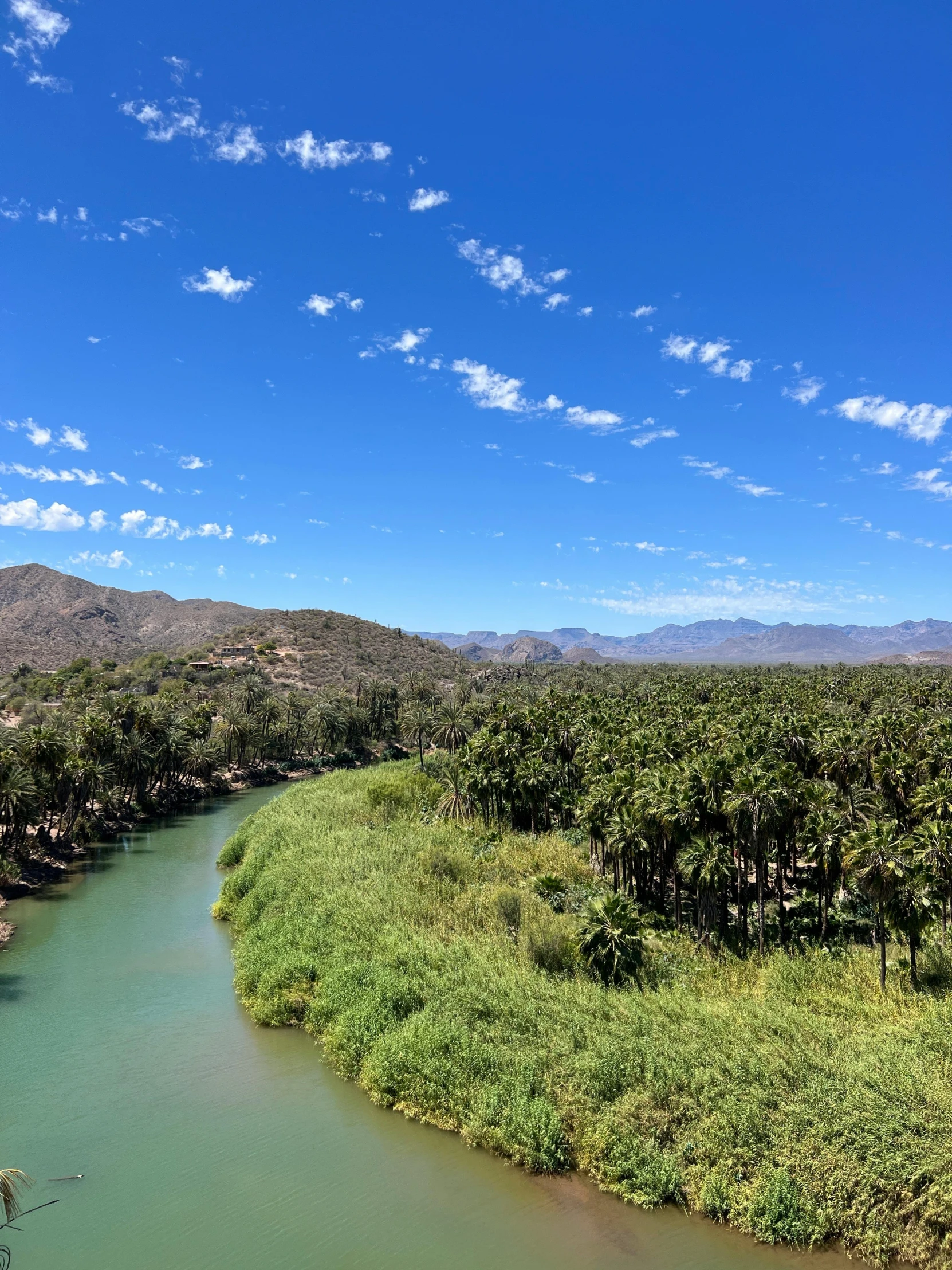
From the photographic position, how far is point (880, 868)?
28844 millimetres

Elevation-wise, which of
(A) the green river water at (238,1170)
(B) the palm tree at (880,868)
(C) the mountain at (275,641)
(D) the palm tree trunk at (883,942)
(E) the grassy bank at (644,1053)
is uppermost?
(C) the mountain at (275,641)

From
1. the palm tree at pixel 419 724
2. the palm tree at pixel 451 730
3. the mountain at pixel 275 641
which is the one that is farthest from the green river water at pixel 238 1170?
the mountain at pixel 275 641

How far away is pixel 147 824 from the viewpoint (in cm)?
7044

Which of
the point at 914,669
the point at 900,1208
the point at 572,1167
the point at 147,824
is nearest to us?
the point at 900,1208

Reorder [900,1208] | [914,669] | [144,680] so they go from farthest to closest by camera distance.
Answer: [914,669], [144,680], [900,1208]

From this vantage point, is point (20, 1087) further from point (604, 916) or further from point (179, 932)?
point (604, 916)

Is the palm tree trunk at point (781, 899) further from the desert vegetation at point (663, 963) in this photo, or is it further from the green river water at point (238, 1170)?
the green river water at point (238, 1170)

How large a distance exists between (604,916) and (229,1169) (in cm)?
1605

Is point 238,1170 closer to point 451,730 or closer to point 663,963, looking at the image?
point 663,963

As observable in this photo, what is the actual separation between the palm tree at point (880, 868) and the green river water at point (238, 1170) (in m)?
14.0

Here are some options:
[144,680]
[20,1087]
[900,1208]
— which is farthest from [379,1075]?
[144,680]

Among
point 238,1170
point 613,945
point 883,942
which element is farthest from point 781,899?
point 238,1170

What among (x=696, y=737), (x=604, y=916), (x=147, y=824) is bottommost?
(x=147, y=824)

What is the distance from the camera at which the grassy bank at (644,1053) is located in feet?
62.3
